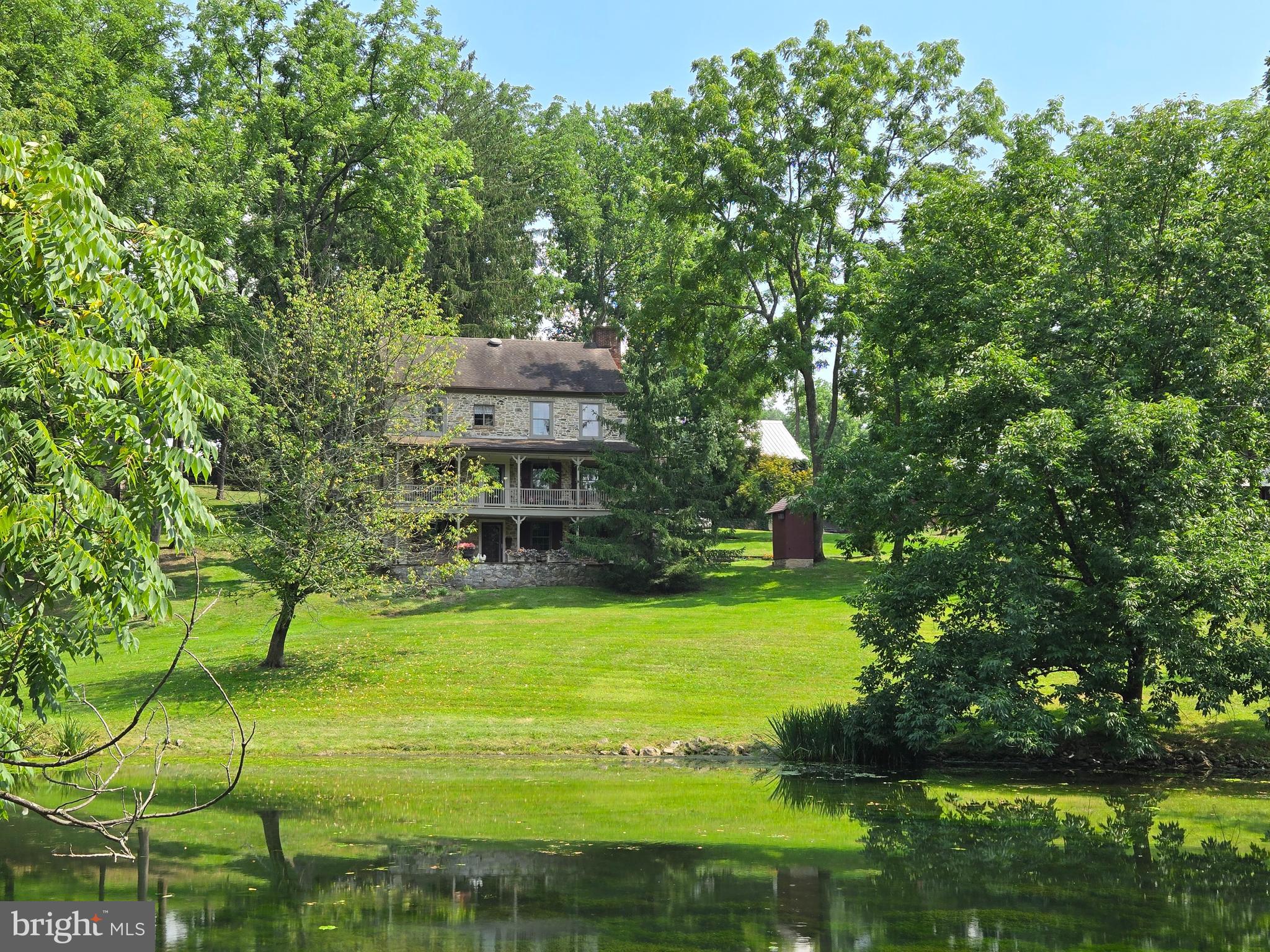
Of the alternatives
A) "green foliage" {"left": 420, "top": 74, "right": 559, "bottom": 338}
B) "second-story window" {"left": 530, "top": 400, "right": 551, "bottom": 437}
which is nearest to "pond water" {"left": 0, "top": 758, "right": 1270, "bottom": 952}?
"second-story window" {"left": 530, "top": 400, "right": 551, "bottom": 437}

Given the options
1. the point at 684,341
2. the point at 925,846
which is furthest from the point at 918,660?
the point at 684,341

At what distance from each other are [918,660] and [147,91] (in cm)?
3235

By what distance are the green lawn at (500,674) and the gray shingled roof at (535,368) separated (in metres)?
12.6

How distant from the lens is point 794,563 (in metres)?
45.5

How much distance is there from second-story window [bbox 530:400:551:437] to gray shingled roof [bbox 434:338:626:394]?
2.61 feet

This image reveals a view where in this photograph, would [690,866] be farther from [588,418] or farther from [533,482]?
[533,482]

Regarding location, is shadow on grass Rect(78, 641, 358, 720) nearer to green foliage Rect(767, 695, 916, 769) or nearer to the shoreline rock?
the shoreline rock

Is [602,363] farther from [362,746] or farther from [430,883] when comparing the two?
[430,883]

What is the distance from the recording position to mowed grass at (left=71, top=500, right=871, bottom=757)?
22.2 meters

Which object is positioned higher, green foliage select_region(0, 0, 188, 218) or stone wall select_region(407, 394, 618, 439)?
green foliage select_region(0, 0, 188, 218)

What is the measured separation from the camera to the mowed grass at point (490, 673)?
22.2 m

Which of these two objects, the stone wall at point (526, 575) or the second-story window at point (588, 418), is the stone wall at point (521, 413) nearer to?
the second-story window at point (588, 418)

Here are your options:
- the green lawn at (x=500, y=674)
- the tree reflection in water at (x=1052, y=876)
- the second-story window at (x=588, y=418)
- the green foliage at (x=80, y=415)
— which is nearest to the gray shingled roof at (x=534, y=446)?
the second-story window at (x=588, y=418)

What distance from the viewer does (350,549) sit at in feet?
84.1
